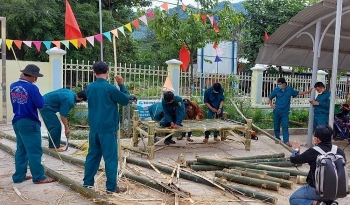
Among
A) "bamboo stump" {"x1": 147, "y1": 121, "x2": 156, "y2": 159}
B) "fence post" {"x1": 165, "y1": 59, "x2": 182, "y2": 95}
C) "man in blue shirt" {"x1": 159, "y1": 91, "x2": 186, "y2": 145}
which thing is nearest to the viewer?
"bamboo stump" {"x1": 147, "y1": 121, "x2": 156, "y2": 159}

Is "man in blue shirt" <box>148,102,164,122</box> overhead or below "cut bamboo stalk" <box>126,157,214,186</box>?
overhead

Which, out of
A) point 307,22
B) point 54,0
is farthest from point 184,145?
point 54,0

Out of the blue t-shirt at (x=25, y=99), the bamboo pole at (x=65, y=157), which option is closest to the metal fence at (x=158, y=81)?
the bamboo pole at (x=65, y=157)

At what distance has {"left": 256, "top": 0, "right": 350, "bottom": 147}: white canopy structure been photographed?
8.04 meters

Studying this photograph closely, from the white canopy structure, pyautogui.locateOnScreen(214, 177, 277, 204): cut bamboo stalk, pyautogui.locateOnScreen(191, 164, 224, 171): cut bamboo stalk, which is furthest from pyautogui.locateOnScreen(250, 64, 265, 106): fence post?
pyautogui.locateOnScreen(214, 177, 277, 204): cut bamboo stalk

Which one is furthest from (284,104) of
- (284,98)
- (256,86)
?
(256,86)

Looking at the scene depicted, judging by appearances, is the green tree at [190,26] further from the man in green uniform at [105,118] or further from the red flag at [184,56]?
the man in green uniform at [105,118]

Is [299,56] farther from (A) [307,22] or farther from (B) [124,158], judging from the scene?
(B) [124,158]

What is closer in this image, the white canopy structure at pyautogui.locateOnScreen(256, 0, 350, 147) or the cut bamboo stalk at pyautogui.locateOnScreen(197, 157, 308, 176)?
→ the cut bamboo stalk at pyautogui.locateOnScreen(197, 157, 308, 176)

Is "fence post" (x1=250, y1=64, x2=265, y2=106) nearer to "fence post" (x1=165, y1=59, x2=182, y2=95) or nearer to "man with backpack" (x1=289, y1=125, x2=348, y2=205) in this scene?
"fence post" (x1=165, y1=59, x2=182, y2=95)

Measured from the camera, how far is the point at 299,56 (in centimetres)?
1060

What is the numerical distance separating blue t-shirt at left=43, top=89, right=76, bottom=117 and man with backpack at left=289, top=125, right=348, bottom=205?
403cm

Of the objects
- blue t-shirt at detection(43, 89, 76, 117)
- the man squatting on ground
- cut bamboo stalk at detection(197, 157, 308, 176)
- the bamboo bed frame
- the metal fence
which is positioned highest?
the metal fence

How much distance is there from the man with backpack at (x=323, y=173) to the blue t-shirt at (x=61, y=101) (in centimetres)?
403
